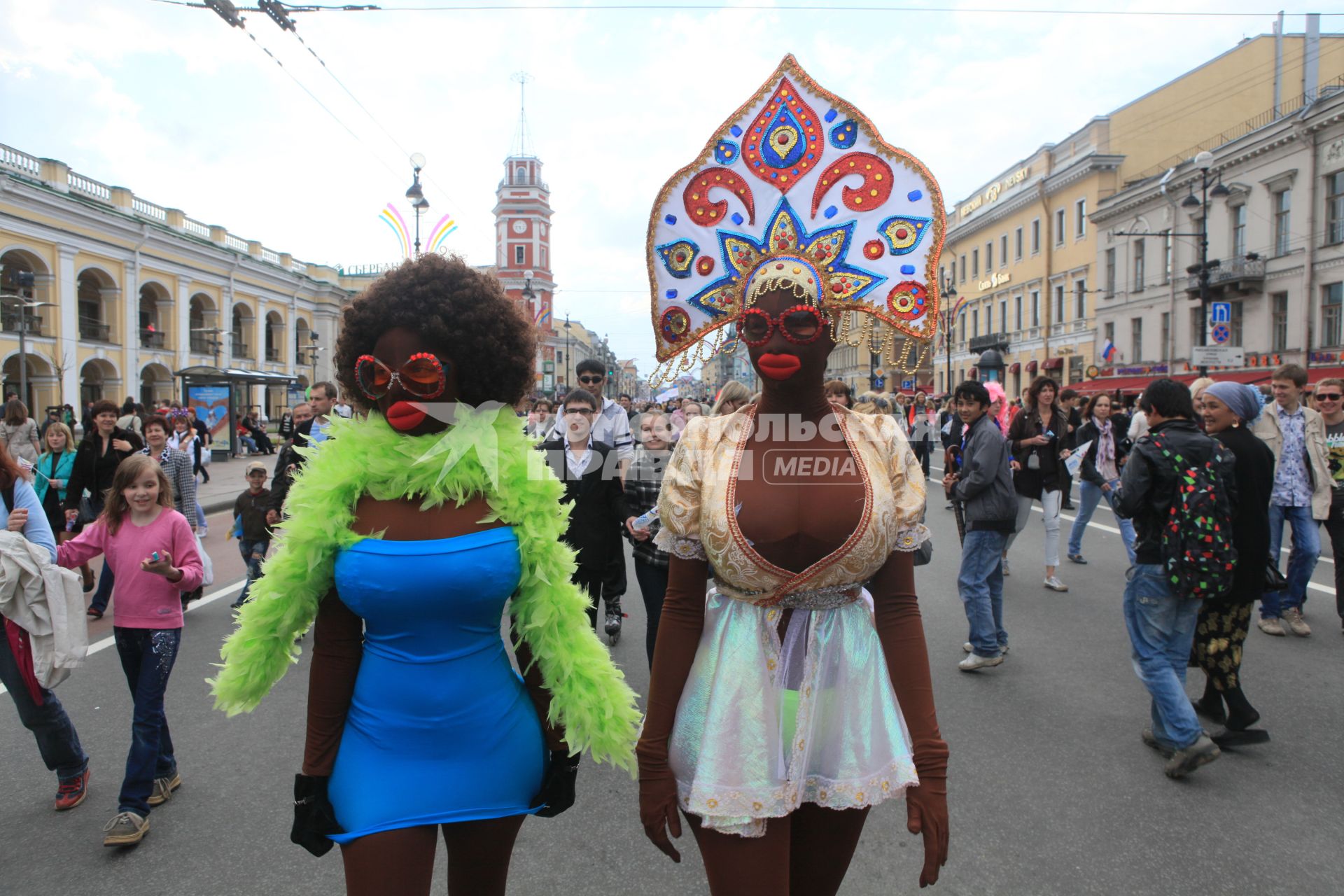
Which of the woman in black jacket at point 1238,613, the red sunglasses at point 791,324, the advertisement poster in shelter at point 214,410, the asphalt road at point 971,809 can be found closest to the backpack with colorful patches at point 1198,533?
the woman in black jacket at point 1238,613

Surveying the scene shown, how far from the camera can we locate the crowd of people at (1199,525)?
380 centimetres

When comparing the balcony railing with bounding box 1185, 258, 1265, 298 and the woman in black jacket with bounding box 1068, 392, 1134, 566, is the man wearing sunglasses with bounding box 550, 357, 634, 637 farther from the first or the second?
the balcony railing with bounding box 1185, 258, 1265, 298

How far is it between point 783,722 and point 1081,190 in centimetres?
4423

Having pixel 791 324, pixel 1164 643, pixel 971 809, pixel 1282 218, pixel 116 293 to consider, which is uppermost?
pixel 1282 218

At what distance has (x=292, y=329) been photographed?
48.8 m

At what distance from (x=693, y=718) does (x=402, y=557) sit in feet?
2.60

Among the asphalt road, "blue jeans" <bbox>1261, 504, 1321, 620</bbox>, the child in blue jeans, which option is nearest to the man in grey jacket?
the asphalt road

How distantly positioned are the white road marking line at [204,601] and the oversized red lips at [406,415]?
450cm

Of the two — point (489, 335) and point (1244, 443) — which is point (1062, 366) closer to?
point (1244, 443)

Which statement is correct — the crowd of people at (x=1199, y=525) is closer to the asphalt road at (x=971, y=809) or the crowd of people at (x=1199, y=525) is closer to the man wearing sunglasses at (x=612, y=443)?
the asphalt road at (x=971, y=809)

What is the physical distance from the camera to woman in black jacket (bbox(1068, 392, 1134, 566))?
751cm

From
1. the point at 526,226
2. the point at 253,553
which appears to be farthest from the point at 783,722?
the point at 526,226

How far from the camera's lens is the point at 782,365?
6.79 ft

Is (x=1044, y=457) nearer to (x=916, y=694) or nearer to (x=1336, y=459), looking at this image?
(x=1336, y=459)
